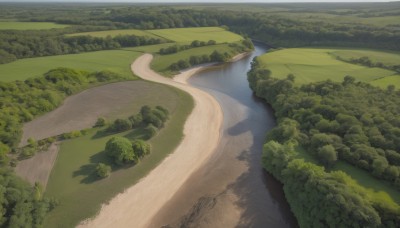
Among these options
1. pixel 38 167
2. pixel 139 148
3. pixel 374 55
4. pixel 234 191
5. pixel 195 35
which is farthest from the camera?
pixel 195 35

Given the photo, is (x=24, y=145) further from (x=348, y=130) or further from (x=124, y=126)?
(x=348, y=130)

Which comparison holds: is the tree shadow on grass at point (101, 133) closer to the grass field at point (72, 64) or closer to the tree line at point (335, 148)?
the tree line at point (335, 148)

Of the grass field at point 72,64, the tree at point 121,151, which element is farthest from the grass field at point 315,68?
the tree at point 121,151

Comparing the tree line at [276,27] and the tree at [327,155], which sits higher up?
the tree at [327,155]

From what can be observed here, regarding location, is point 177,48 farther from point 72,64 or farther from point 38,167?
point 38,167

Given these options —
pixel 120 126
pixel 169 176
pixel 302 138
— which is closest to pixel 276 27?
pixel 302 138

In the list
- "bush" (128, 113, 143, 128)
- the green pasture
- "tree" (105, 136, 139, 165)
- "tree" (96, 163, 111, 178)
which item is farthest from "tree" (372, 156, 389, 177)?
the green pasture
